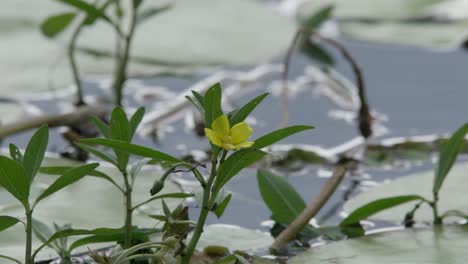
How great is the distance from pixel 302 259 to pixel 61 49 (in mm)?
1083

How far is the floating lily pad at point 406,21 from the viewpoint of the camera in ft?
6.49

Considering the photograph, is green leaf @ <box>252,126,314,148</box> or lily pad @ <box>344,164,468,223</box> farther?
lily pad @ <box>344,164,468,223</box>

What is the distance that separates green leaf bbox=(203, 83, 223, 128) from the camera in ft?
2.58

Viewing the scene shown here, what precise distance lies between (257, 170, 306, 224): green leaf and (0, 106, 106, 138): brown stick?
0.45 meters

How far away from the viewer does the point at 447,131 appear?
1479 millimetres

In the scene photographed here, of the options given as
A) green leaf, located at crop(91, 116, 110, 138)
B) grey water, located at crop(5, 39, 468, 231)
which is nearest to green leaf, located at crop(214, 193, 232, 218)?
green leaf, located at crop(91, 116, 110, 138)

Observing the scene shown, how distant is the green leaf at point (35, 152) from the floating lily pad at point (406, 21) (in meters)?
1.26

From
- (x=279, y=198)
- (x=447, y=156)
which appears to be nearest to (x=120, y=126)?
(x=279, y=198)

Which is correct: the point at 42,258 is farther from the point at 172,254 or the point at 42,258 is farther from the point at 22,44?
the point at 22,44

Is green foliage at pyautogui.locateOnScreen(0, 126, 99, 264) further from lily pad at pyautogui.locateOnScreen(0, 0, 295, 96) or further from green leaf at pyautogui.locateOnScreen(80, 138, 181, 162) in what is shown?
lily pad at pyautogui.locateOnScreen(0, 0, 295, 96)

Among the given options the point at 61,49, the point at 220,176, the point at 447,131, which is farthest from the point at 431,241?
the point at 61,49

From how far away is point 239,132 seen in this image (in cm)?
77

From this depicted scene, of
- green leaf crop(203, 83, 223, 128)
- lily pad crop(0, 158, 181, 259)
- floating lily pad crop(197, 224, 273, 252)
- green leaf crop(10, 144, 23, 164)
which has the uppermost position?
green leaf crop(203, 83, 223, 128)

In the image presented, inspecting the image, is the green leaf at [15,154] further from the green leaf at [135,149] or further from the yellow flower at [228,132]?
the yellow flower at [228,132]
